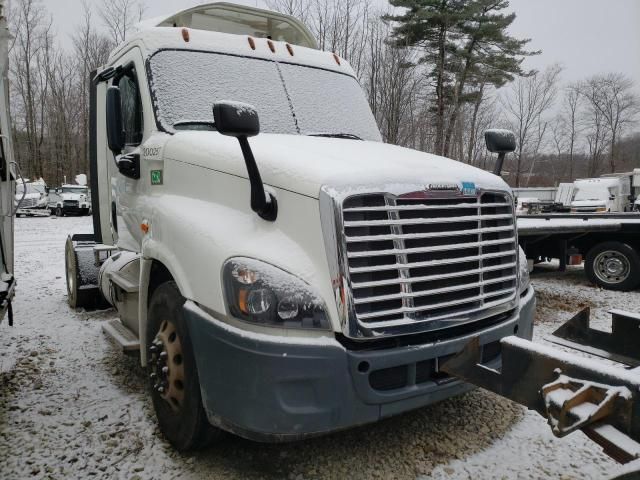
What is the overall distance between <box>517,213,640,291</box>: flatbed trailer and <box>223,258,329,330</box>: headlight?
20.4 ft

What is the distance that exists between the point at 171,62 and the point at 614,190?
27.9 meters

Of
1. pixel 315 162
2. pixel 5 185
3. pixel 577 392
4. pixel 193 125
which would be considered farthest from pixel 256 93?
pixel 577 392

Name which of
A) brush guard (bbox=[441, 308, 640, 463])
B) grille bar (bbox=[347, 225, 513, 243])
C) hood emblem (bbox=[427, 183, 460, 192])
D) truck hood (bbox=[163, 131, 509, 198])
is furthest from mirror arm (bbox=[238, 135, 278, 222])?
brush guard (bbox=[441, 308, 640, 463])

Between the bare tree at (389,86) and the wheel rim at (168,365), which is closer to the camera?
the wheel rim at (168,365)

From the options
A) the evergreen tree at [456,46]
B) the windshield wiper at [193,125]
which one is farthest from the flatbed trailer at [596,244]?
the evergreen tree at [456,46]

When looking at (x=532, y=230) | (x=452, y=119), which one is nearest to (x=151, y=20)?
(x=532, y=230)

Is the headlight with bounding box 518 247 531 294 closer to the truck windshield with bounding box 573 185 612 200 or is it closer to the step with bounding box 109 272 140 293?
the step with bounding box 109 272 140 293

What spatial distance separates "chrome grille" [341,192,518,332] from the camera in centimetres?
249

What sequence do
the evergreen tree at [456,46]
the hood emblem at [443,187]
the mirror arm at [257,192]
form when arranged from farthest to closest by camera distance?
1. the evergreen tree at [456,46]
2. the hood emblem at [443,187]
3. the mirror arm at [257,192]

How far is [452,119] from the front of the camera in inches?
933

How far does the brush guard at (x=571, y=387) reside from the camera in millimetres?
1688

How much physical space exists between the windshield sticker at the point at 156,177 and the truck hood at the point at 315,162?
0.20 metres

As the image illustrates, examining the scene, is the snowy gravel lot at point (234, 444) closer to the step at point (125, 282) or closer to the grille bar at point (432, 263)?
the step at point (125, 282)

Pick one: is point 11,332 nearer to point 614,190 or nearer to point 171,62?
point 171,62
